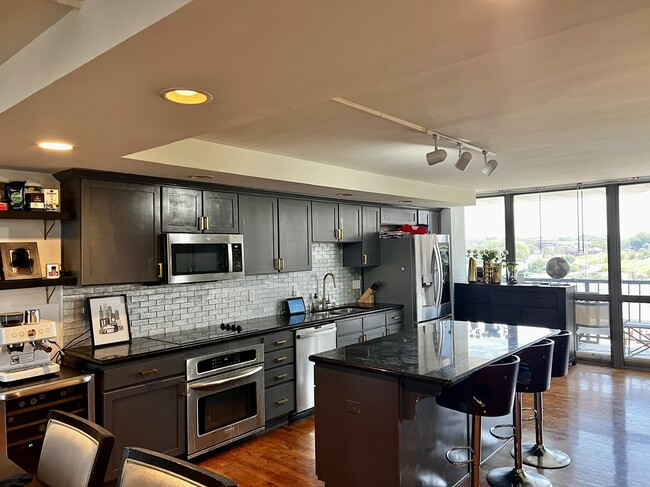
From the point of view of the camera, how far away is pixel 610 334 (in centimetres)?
616

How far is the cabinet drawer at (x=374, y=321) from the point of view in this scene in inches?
206

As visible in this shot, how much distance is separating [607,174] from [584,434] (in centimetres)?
304

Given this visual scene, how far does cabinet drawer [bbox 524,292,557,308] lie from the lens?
610cm

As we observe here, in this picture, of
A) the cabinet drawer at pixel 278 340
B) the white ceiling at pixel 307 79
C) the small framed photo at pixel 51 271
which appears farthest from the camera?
the cabinet drawer at pixel 278 340

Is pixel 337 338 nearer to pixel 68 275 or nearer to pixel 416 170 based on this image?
pixel 416 170

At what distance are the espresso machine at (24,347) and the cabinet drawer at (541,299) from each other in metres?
5.49

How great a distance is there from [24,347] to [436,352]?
8.48 ft

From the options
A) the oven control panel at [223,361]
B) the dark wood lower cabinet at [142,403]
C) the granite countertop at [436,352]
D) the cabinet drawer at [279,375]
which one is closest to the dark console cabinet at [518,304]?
the granite countertop at [436,352]

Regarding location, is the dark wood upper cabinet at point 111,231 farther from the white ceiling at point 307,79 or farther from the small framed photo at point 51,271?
the white ceiling at point 307,79

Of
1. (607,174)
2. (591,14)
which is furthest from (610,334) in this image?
(591,14)

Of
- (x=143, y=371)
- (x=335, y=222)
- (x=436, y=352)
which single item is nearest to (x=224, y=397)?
(x=143, y=371)

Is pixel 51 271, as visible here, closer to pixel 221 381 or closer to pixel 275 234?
pixel 221 381

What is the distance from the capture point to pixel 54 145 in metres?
2.57

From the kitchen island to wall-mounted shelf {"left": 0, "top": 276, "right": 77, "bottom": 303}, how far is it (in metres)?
1.82
